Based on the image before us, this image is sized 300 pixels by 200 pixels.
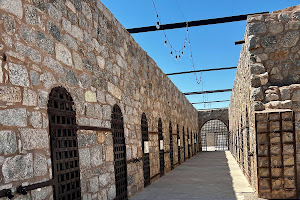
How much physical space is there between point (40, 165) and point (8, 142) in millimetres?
483

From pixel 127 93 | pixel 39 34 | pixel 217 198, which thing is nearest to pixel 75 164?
pixel 39 34

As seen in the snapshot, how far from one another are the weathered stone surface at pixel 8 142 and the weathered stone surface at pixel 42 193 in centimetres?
48

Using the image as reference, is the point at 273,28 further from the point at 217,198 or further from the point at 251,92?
the point at 217,198

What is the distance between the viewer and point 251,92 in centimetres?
516

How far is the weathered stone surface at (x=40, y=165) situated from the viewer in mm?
2537

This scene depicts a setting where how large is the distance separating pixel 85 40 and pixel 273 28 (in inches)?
145

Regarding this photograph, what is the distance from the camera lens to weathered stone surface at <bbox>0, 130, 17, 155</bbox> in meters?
2.17

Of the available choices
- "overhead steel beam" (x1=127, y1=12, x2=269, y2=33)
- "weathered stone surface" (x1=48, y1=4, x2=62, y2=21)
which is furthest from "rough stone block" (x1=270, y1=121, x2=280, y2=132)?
"weathered stone surface" (x1=48, y1=4, x2=62, y2=21)

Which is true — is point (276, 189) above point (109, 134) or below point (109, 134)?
below

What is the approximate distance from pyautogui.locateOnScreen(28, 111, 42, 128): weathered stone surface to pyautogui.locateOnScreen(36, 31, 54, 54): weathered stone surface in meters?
0.71

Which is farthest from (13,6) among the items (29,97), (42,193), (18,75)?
(42,193)

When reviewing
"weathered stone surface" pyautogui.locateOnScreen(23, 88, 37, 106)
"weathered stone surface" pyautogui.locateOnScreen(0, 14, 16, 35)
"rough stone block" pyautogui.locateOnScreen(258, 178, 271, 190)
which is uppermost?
"weathered stone surface" pyautogui.locateOnScreen(0, 14, 16, 35)

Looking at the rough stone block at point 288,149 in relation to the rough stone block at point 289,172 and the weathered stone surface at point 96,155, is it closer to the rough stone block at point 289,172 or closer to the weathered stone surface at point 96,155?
the rough stone block at point 289,172

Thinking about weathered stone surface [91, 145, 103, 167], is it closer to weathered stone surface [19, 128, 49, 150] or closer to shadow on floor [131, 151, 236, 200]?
weathered stone surface [19, 128, 49, 150]
